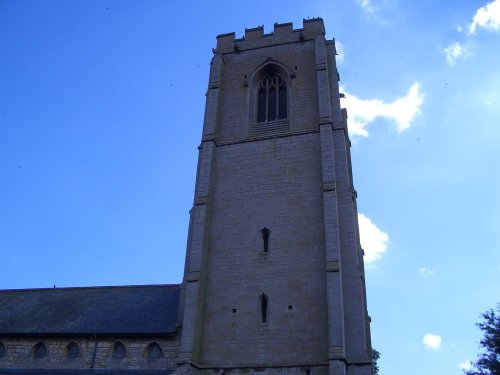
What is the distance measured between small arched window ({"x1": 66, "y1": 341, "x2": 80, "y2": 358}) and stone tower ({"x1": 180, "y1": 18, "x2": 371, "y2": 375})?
16.0 ft

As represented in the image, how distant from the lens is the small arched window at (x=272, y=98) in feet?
77.2

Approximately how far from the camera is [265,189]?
20781mm

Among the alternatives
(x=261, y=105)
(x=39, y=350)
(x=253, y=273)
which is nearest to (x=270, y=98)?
(x=261, y=105)

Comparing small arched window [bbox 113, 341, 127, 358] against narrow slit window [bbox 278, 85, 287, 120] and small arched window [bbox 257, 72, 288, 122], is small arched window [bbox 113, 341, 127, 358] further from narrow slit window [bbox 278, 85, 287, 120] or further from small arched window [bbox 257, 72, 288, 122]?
narrow slit window [bbox 278, 85, 287, 120]

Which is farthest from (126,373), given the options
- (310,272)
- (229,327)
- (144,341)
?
(310,272)

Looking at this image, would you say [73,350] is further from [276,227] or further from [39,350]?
[276,227]

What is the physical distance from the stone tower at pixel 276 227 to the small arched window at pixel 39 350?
639 centimetres

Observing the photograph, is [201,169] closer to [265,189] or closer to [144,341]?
[265,189]

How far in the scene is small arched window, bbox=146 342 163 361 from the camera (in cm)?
1881

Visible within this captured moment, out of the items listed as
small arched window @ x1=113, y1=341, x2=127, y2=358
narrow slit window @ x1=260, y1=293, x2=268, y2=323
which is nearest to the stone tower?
narrow slit window @ x1=260, y1=293, x2=268, y2=323

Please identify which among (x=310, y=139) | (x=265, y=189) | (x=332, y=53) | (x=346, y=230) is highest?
(x=332, y=53)

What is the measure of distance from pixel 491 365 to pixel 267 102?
1722cm

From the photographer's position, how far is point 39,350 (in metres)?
20.5

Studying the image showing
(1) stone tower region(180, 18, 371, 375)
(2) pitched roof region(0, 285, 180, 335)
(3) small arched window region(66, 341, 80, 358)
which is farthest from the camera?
(2) pitched roof region(0, 285, 180, 335)
